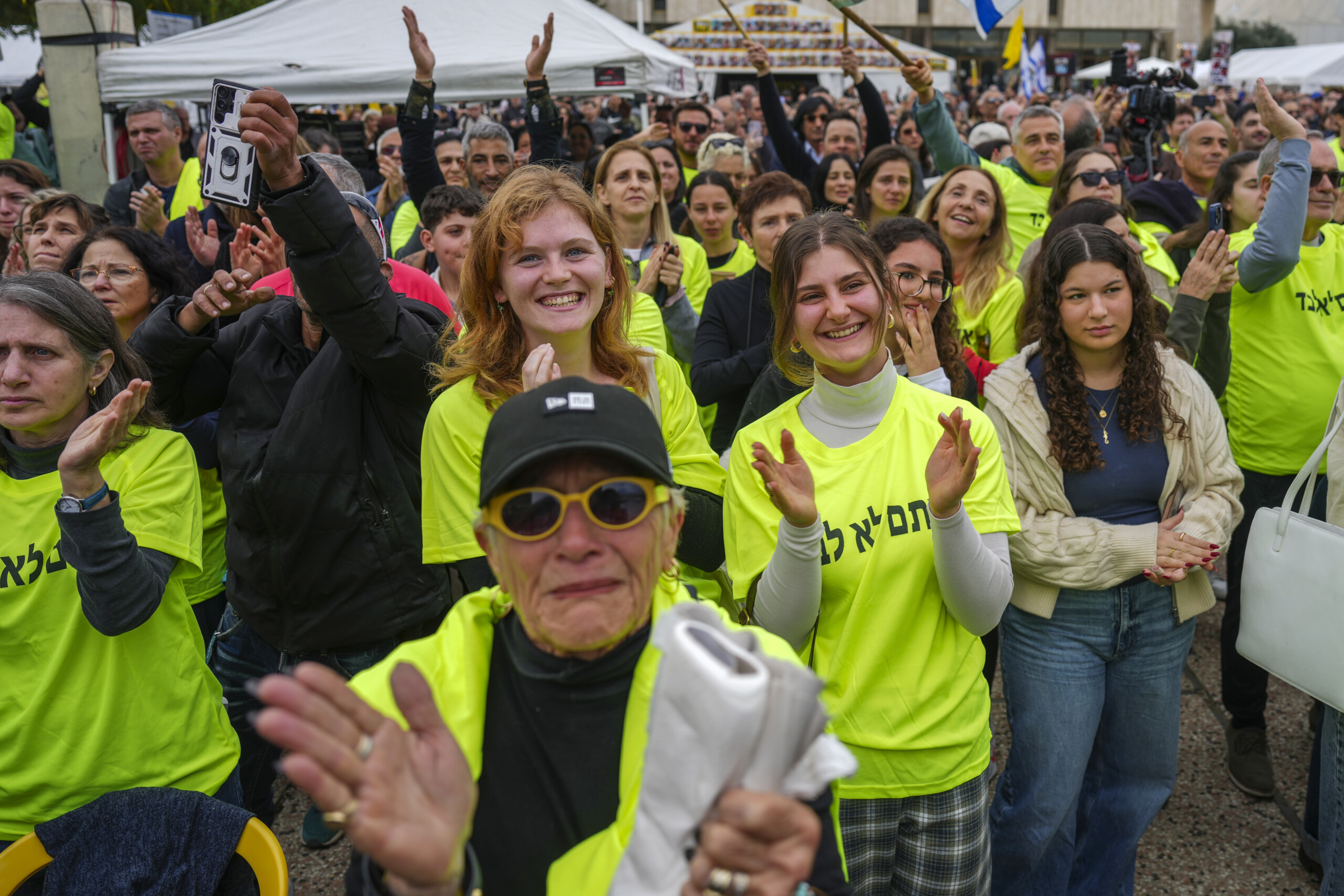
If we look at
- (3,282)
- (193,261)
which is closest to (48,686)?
(3,282)

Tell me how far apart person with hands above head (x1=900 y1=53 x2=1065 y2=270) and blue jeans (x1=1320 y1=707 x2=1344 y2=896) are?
2.83 m

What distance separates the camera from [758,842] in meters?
1.07

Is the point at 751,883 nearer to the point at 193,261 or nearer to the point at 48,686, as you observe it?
the point at 48,686

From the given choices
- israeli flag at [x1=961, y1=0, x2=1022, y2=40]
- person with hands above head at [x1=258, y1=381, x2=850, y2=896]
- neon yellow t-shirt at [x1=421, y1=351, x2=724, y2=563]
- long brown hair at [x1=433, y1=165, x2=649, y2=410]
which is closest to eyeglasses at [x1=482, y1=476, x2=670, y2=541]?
person with hands above head at [x1=258, y1=381, x2=850, y2=896]

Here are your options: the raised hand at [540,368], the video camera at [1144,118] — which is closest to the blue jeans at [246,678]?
the raised hand at [540,368]

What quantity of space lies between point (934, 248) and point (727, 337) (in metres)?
0.96

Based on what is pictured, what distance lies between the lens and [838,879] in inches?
53.7

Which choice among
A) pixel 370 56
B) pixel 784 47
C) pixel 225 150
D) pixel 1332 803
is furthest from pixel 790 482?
pixel 784 47

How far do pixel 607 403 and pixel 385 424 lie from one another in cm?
143

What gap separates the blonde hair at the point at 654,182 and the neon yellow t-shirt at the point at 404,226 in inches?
65.3

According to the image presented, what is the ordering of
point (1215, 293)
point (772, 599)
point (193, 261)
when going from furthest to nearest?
point (193, 261) → point (1215, 293) → point (772, 599)

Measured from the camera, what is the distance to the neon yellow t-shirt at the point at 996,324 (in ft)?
12.2

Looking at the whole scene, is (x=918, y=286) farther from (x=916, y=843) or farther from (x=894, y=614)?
(x=916, y=843)

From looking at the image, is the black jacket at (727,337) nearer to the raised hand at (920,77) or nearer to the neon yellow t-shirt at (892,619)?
the neon yellow t-shirt at (892,619)
